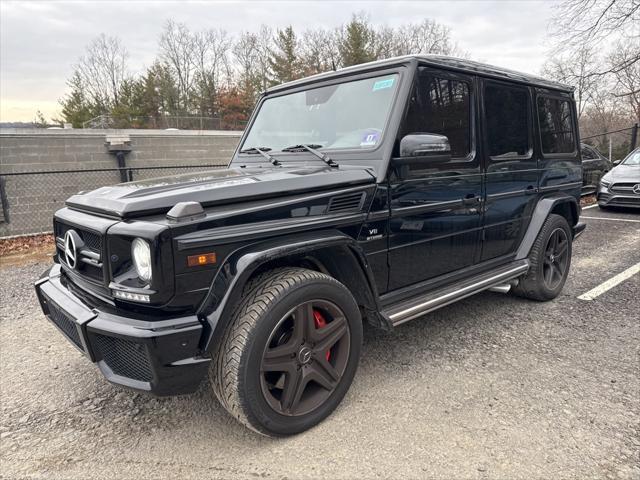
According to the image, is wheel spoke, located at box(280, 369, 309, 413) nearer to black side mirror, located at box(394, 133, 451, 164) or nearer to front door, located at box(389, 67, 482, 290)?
front door, located at box(389, 67, 482, 290)

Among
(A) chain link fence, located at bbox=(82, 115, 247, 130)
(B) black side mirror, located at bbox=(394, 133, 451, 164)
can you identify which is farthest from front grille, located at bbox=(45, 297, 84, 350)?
(A) chain link fence, located at bbox=(82, 115, 247, 130)

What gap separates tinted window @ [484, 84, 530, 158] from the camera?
A: 3496 millimetres

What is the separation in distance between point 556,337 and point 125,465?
323cm

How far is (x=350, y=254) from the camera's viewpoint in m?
2.53

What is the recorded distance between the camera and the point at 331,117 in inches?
123

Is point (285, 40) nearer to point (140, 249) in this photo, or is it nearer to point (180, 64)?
point (180, 64)

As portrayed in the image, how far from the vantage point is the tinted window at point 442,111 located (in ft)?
9.42

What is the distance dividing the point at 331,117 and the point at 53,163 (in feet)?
31.0

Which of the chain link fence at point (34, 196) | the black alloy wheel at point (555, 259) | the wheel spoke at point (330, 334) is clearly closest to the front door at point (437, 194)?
the wheel spoke at point (330, 334)

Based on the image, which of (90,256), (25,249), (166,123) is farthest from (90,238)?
(166,123)

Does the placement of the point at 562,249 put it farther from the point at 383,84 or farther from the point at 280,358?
the point at 280,358

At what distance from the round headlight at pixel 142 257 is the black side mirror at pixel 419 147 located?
155 cm

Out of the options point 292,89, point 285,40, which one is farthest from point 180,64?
point 292,89

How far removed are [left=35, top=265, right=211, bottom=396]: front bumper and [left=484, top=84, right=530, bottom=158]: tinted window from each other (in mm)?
2723
